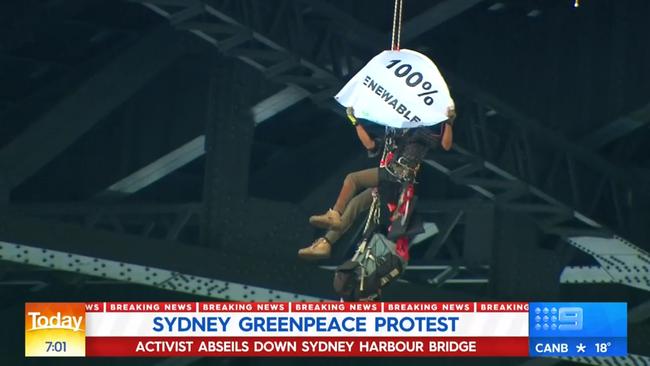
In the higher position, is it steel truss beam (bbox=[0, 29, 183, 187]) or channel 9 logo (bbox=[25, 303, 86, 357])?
steel truss beam (bbox=[0, 29, 183, 187])

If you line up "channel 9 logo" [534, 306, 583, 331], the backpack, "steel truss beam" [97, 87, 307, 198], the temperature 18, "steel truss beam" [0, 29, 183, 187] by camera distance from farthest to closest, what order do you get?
"steel truss beam" [97, 87, 307, 198] < "steel truss beam" [0, 29, 183, 187] < the temperature 18 < "channel 9 logo" [534, 306, 583, 331] < the backpack

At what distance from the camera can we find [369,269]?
24125 millimetres

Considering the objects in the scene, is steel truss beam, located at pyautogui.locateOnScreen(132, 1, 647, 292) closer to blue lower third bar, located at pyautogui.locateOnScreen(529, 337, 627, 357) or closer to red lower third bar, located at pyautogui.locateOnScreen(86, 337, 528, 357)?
red lower third bar, located at pyautogui.locateOnScreen(86, 337, 528, 357)

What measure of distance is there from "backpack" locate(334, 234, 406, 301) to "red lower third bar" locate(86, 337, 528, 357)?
4000mm

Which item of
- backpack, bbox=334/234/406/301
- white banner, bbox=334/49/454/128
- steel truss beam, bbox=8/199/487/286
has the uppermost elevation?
steel truss beam, bbox=8/199/487/286

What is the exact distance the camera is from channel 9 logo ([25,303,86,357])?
2941 centimetres

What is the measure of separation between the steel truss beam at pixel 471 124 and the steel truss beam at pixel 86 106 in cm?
279

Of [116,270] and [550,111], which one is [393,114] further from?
[550,111]

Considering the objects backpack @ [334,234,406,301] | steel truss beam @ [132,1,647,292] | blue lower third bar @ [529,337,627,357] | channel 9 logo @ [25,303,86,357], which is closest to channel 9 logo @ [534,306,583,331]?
blue lower third bar @ [529,337,627,357]

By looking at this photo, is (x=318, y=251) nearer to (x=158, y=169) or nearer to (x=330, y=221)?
(x=330, y=221)

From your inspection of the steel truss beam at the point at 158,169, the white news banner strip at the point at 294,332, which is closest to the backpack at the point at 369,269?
the white news banner strip at the point at 294,332

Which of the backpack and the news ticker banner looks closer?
the backpack

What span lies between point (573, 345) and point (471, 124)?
7.58 metres

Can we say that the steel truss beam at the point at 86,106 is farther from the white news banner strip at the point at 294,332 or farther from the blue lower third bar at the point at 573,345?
the blue lower third bar at the point at 573,345
